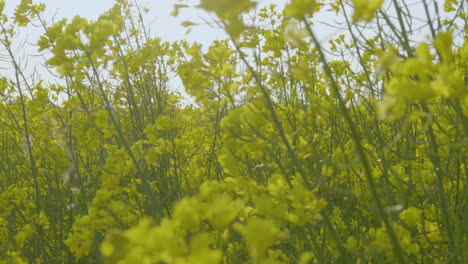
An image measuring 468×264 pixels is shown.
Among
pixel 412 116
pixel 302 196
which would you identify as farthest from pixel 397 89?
pixel 302 196

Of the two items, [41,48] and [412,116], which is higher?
[41,48]

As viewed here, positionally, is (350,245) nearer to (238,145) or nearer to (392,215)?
(392,215)

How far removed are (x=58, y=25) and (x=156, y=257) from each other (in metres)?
1.91

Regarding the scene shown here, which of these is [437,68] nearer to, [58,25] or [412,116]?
[412,116]

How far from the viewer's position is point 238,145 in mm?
1443

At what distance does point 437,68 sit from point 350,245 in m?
0.97

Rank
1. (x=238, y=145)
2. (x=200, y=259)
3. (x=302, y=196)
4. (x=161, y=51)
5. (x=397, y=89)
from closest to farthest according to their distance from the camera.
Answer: (x=200, y=259)
(x=397, y=89)
(x=302, y=196)
(x=238, y=145)
(x=161, y=51)

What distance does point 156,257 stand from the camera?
26.6 inches

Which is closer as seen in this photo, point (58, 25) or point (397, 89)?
point (397, 89)

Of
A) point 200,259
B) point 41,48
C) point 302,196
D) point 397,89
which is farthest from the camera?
point 41,48

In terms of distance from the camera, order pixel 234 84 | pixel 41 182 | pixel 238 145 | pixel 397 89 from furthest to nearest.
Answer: pixel 41 182, pixel 234 84, pixel 238 145, pixel 397 89

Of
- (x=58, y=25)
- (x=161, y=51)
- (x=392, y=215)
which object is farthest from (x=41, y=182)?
(x=392, y=215)

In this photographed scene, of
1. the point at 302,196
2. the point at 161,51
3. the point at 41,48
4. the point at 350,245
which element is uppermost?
the point at 161,51

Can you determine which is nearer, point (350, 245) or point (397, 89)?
point (397, 89)
